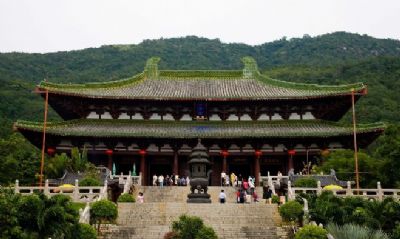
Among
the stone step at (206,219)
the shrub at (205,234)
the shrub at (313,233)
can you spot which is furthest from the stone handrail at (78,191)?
the shrub at (313,233)

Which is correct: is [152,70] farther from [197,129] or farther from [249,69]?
[197,129]

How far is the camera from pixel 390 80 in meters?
76.1

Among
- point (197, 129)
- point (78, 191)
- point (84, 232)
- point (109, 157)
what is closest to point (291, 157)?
point (197, 129)

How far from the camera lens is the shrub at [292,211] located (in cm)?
2331

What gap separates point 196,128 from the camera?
42.5 m

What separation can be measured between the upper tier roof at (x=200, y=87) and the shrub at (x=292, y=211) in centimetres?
1920

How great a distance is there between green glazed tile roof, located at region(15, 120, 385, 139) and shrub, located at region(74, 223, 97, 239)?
66.2 ft

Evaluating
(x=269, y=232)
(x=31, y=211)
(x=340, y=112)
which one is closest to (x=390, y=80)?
(x=340, y=112)

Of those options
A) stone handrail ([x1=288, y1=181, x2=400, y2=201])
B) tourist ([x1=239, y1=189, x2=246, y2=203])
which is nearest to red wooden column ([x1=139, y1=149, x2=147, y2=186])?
tourist ([x1=239, y1=189, x2=246, y2=203])

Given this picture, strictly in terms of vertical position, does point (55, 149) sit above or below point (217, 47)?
below

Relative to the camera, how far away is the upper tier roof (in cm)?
4203

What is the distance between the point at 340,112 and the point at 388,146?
13.2 meters

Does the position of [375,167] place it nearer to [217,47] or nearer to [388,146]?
[388,146]

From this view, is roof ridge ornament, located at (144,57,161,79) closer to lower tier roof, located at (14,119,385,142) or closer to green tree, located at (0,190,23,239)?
lower tier roof, located at (14,119,385,142)
